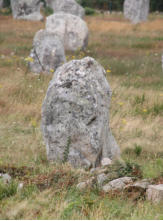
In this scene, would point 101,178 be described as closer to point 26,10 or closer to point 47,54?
point 47,54

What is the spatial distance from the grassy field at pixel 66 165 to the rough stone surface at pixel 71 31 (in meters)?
1.17

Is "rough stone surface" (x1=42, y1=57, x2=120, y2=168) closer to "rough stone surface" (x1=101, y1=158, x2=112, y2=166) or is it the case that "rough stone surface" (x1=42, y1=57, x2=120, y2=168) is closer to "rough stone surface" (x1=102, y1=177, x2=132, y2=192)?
"rough stone surface" (x1=101, y1=158, x2=112, y2=166)

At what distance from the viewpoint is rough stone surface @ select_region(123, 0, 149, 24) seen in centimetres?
3411

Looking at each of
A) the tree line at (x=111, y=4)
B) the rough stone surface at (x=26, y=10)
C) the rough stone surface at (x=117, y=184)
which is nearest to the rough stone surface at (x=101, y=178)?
the rough stone surface at (x=117, y=184)

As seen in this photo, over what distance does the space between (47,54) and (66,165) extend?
8437 millimetres

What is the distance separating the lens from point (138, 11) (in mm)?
34125

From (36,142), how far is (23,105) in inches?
95.5

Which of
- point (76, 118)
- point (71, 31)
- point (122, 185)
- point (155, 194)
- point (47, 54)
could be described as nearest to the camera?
point (155, 194)

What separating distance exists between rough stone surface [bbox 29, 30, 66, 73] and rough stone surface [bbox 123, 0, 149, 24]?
68.5ft

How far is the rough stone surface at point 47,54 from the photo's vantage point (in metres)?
13.8

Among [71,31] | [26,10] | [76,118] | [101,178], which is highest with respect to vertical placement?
[76,118]

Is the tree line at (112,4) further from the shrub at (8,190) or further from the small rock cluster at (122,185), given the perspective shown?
the shrub at (8,190)

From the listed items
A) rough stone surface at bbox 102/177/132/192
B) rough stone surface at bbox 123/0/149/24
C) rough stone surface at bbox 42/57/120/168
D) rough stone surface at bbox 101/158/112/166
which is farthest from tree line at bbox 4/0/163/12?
rough stone surface at bbox 102/177/132/192

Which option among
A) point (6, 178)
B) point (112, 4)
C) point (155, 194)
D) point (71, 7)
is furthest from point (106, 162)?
point (112, 4)
